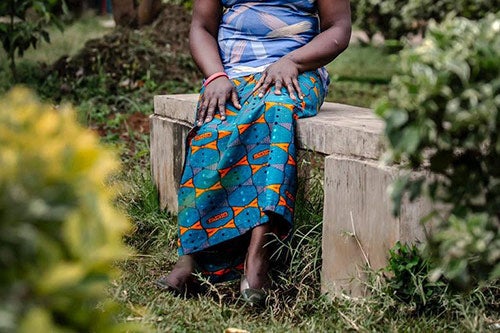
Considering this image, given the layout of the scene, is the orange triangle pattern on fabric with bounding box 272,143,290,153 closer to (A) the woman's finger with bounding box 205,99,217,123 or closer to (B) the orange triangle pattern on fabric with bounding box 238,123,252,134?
(B) the orange triangle pattern on fabric with bounding box 238,123,252,134

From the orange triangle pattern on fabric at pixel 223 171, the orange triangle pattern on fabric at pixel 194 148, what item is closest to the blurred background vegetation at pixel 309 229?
the orange triangle pattern on fabric at pixel 223 171

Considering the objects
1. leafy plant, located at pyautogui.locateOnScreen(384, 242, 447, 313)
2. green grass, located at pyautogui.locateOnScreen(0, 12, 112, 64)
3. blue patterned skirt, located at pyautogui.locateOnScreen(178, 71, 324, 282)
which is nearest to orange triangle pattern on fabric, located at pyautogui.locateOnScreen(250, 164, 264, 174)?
blue patterned skirt, located at pyautogui.locateOnScreen(178, 71, 324, 282)

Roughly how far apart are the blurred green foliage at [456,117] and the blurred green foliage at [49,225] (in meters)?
0.67

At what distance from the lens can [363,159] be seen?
9.46 feet

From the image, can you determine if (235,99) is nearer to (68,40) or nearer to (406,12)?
(406,12)

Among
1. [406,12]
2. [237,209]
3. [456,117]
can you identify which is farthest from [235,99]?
[406,12]

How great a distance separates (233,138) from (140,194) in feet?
3.82

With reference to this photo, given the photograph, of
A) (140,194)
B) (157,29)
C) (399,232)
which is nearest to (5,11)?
(157,29)

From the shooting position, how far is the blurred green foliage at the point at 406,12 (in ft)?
24.2

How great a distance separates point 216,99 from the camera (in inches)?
129

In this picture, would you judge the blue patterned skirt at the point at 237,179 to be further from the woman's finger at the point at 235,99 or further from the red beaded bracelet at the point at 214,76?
the red beaded bracelet at the point at 214,76

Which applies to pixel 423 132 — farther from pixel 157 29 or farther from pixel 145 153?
pixel 157 29

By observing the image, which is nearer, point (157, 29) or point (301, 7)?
point (301, 7)

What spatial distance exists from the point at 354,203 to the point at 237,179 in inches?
18.6
